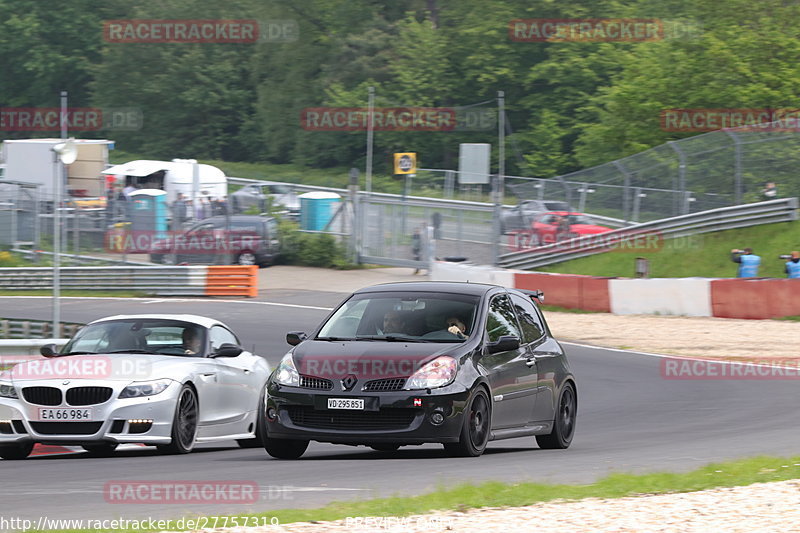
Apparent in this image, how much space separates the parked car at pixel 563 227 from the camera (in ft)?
120

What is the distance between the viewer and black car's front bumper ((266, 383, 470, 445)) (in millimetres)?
9875

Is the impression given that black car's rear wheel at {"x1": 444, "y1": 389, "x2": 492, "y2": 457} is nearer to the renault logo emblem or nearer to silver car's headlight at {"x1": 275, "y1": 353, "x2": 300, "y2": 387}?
the renault logo emblem

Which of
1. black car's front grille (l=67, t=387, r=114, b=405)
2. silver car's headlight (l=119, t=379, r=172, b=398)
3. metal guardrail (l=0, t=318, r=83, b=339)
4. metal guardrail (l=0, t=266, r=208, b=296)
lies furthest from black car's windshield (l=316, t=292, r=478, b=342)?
metal guardrail (l=0, t=266, r=208, b=296)

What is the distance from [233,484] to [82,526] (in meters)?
1.97

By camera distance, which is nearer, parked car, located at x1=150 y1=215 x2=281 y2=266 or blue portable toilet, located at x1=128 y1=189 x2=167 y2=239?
blue portable toilet, located at x1=128 y1=189 x2=167 y2=239

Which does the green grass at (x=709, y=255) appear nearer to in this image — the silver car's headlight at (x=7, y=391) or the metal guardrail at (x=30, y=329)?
the metal guardrail at (x=30, y=329)

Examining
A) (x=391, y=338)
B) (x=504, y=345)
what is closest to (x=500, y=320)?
(x=504, y=345)

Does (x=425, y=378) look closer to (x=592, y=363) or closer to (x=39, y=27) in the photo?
(x=592, y=363)

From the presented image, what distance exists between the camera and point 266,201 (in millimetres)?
39719

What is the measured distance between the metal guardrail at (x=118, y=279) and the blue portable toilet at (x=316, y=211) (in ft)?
21.0

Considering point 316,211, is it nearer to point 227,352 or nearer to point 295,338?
point 227,352

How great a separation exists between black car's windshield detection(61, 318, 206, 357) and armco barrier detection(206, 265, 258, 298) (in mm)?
21225

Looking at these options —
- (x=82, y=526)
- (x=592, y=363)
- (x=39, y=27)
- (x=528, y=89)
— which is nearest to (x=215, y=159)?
(x=39, y=27)

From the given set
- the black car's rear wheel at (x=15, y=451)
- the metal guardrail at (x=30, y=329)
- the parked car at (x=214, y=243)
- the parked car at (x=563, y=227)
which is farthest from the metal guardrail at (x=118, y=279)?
the black car's rear wheel at (x=15, y=451)
